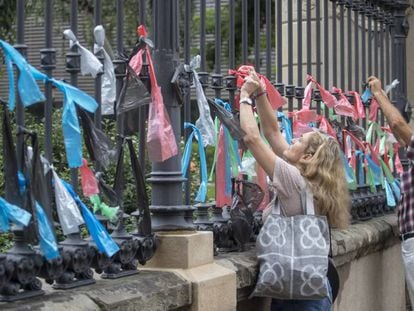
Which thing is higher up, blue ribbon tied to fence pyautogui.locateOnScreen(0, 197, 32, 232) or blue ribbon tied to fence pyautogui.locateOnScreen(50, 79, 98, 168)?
blue ribbon tied to fence pyautogui.locateOnScreen(50, 79, 98, 168)

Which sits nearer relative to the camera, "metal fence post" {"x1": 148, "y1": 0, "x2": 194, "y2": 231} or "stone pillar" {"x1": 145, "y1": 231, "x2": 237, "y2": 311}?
"stone pillar" {"x1": 145, "y1": 231, "x2": 237, "y2": 311}

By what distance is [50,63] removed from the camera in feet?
11.3

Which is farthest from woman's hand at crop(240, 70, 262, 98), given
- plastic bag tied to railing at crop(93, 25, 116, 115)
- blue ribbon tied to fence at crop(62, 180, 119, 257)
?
blue ribbon tied to fence at crop(62, 180, 119, 257)

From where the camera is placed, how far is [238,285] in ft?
14.7

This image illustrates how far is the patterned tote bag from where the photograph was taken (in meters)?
4.48

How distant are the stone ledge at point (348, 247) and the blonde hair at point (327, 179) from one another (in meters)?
0.43

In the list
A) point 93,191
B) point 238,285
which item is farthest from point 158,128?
point 238,285

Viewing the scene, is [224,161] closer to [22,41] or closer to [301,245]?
[301,245]

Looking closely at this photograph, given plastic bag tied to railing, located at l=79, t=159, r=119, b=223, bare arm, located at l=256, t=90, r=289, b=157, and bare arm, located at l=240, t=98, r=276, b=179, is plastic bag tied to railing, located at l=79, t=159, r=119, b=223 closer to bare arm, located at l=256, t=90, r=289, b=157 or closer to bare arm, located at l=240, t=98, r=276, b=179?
bare arm, located at l=240, t=98, r=276, b=179

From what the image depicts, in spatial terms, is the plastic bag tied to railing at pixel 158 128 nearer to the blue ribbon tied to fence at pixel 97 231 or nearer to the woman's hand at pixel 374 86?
the blue ribbon tied to fence at pixel 97 231

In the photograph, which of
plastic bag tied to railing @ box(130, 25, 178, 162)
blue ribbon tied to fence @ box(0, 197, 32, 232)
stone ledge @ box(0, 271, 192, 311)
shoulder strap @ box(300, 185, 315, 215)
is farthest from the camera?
shoulder strap @ box(300, 185, 315, 215)

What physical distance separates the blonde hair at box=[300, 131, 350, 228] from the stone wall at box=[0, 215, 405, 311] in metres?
0.43

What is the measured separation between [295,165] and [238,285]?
705 millimetres

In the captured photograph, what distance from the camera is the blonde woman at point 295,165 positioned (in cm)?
451
